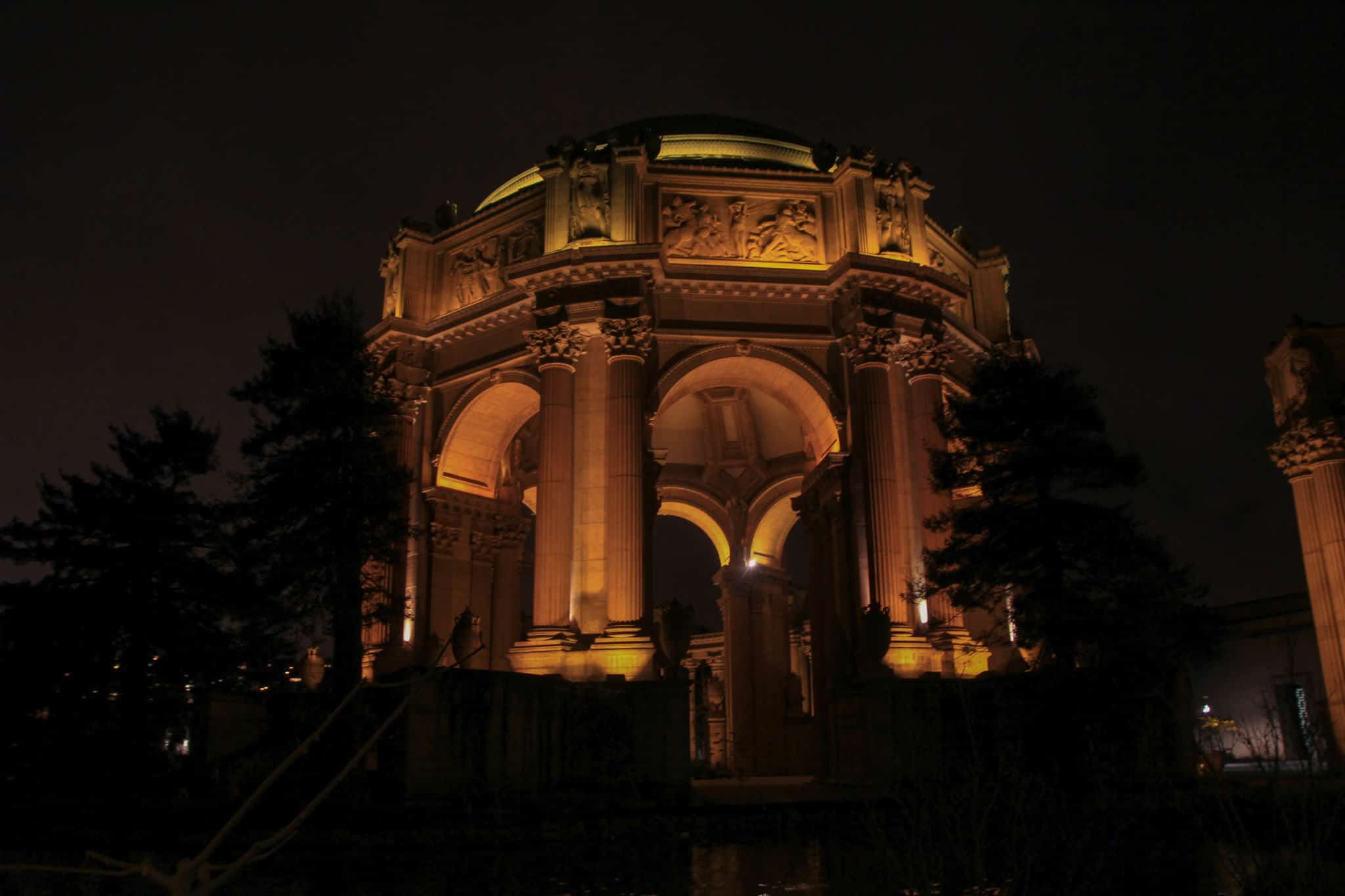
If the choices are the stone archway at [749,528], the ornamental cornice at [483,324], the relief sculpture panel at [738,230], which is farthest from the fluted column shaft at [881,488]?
the ornamental cornice at [483,324]

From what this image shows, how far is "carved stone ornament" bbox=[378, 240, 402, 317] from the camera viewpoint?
29.4 m

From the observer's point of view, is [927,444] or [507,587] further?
[507,587]

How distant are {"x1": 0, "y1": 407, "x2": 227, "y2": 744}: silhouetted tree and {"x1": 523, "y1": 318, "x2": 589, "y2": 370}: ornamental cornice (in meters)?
7.58

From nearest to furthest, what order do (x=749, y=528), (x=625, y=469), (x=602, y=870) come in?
1. (x=602, y=870)
2. (x=625, y=469)
3. (x=749, y=528)

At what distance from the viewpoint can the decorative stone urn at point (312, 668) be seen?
2855cm

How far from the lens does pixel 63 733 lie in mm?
21062

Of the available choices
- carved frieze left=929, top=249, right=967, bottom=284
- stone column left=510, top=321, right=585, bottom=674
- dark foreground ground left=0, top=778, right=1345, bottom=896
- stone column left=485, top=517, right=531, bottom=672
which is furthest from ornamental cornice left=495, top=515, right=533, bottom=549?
carved frieze left=929, top=249, right=967, bottom=284

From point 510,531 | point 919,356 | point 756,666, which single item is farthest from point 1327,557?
point 510,531

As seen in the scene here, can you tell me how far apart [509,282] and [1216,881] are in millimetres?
21053

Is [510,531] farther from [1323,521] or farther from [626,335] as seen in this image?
[1323,521]

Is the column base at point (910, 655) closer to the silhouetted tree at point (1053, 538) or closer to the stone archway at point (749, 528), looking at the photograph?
the silhouetted tree at point (1053, 538)

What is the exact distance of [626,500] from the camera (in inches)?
923

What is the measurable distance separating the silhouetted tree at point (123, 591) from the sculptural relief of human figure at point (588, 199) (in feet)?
32.1

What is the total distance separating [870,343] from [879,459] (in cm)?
271
